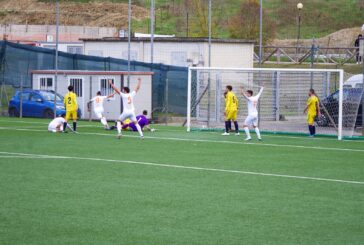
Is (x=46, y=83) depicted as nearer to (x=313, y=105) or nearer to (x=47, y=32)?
(x=313, y=105)

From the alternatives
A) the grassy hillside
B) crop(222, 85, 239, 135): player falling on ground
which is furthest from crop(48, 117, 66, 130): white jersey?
the grassy hillside

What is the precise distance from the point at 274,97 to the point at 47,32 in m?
35.0

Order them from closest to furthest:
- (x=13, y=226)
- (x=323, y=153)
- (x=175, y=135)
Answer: (x=13, y=226) → (x=323, y=153) → (x=175, y=135)

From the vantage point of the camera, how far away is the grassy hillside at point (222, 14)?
228 feet

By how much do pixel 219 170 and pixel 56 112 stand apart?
2152 centimetres

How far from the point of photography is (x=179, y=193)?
16047 millimetres

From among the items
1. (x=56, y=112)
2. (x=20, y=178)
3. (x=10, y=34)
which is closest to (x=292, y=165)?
(x=20, y=178)

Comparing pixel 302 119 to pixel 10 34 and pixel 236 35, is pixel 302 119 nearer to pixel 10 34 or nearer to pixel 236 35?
pixel 236 35

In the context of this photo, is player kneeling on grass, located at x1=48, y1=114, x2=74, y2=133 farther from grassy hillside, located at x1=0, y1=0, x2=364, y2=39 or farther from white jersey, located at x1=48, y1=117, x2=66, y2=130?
grassy hillside, located at x1=0, y1=0, x2=364, y2=39

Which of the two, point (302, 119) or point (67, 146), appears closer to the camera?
point (67, 146)

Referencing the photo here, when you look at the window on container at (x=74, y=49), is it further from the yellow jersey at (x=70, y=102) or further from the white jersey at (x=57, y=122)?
the white jersey at (x=57, y=122)

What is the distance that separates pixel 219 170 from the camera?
20.0m

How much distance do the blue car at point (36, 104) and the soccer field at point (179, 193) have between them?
1415 cm

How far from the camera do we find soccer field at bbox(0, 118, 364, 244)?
40.0 ft
